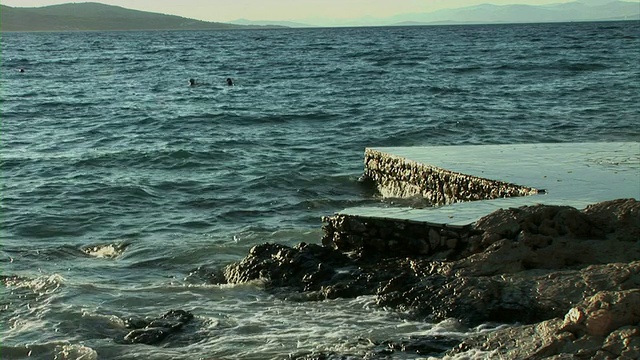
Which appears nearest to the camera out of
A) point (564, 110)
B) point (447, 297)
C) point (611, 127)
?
point (447, 297)

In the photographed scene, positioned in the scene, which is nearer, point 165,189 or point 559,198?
point 559,198

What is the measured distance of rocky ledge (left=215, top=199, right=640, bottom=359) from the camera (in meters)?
7.07

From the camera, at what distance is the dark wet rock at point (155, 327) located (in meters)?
7.57

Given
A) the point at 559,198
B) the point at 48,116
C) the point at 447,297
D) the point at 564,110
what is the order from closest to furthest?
the point at 447,297
the point at 559,198
the point at 564,110
the point at 48,116

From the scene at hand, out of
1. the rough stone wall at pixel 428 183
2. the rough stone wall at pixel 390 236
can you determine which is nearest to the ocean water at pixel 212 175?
the rough stone wall at pixel 428 183

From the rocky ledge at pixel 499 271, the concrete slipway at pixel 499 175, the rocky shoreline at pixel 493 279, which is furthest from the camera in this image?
the concrete slipway at pixel 499 175

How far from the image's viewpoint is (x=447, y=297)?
768cm

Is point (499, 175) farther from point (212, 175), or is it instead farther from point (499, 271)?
point (212, 175)

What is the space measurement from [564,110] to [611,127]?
3.64 meters

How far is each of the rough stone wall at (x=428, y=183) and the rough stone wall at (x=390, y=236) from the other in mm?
1969

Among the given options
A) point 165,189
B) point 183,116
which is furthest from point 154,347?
point 183,116

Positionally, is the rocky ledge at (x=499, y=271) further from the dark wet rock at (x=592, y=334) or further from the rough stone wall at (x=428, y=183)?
the rough stone wall at (x=428, y=183)

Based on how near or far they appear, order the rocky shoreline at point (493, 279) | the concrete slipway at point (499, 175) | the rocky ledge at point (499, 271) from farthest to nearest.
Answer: the concrete slipway at point (499, 175)
the rocky ledge at point (499, 271)
the rocky shoreline at point (493, 279)

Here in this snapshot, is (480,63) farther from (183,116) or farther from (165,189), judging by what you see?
(165,189)
